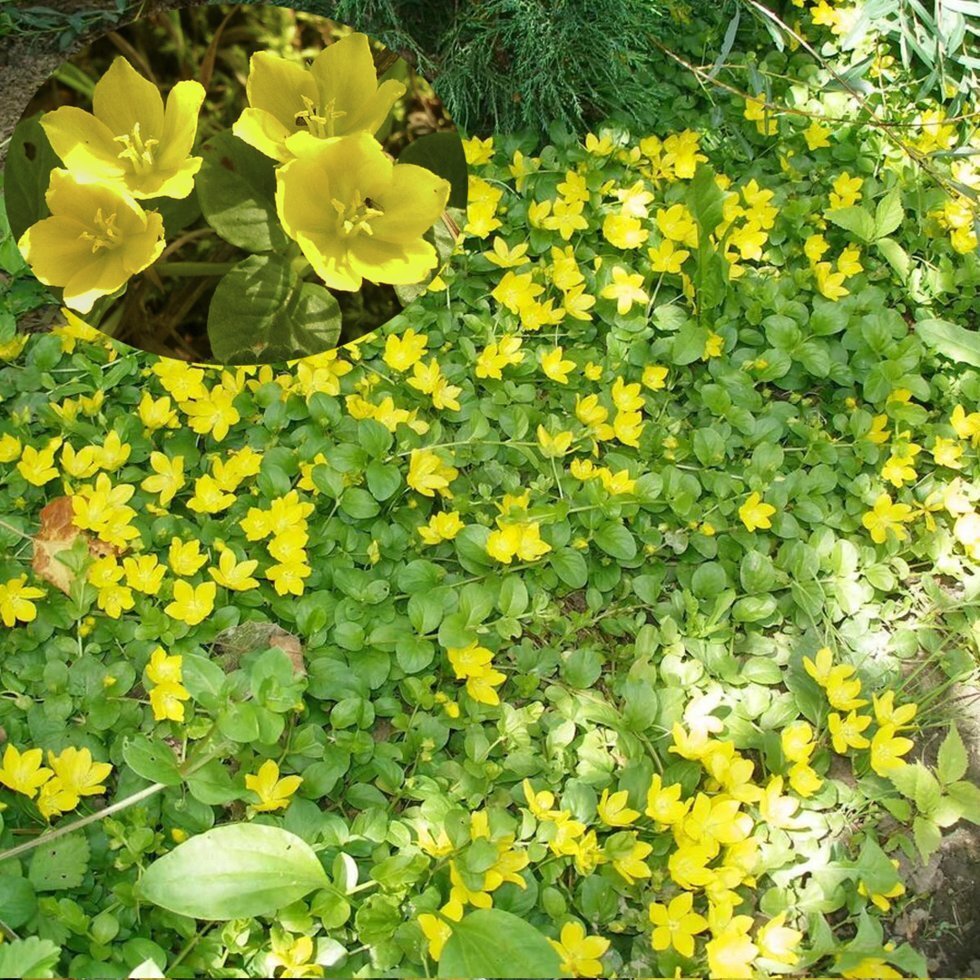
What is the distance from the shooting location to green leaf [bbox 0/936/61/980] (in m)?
1.27

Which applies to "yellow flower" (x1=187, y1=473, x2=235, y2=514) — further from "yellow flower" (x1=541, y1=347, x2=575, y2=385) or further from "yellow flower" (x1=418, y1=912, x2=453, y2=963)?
"yellow flower" (x1=418, y1=912, x2=453, y2=963)

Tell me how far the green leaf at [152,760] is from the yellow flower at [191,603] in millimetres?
234

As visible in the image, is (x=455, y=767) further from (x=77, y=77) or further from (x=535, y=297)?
(x=77, y=77)

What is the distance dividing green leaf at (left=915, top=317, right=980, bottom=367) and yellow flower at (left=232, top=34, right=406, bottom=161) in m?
1.27

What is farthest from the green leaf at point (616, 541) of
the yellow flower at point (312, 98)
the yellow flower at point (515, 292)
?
the yellow flower at point (312, 98)

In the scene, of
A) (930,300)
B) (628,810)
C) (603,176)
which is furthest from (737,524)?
(603,176)

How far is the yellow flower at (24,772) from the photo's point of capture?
1516 mm

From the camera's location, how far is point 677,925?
59.3 inches

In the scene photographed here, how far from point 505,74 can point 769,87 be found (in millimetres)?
722

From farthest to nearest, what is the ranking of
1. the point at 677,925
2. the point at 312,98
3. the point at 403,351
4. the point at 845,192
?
the point at 845,192 < the point at 403,351 < the point at 312,98 < the point at 677,925

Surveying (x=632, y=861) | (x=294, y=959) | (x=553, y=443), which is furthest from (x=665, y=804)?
(x=553, y=443)

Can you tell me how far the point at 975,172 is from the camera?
101 inches

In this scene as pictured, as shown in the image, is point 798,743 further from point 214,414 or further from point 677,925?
point 214,414

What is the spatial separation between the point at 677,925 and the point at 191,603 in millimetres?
967
